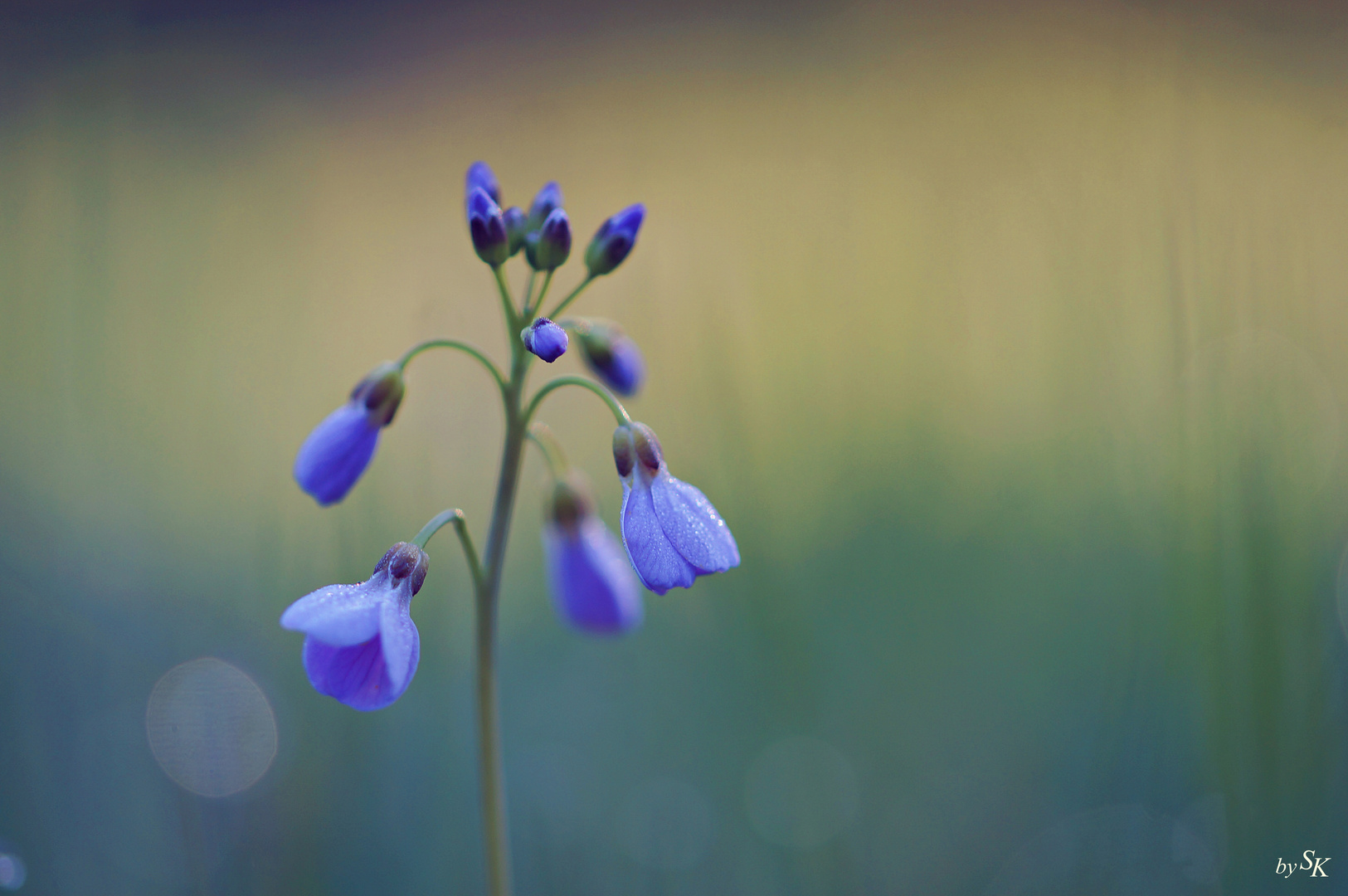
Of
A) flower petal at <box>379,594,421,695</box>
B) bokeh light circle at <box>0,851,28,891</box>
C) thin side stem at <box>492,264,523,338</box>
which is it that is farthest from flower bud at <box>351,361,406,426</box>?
bokeh light circle at <box>0,851,28,891</box>

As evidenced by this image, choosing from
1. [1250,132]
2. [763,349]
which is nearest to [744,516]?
[763,349]

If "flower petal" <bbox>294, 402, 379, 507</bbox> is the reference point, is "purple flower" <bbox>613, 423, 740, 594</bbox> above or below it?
below

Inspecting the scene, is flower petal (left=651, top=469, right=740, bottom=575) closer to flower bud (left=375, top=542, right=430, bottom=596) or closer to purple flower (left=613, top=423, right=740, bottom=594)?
purple flower (left=613, top=423, right=740, bottom=594)

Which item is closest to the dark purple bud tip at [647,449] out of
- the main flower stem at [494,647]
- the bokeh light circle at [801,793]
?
the main flower stem at [494,647]

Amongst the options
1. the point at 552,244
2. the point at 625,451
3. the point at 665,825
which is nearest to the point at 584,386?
the point at 625,451

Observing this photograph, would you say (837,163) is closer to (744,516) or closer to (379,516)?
(744,516)

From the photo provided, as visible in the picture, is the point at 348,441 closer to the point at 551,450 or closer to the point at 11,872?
the point at 551,450
